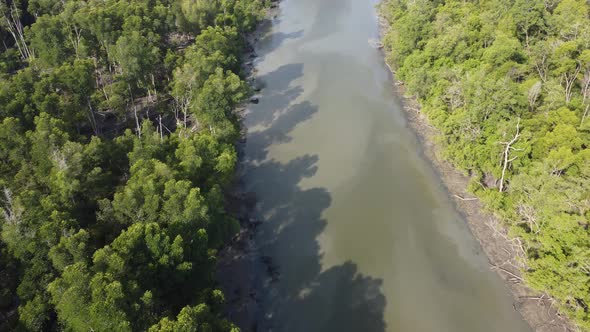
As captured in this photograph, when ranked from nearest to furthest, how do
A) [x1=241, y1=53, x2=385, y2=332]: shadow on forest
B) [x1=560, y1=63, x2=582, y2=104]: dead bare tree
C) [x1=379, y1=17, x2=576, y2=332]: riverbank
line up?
[x1=379, y1=17, x2=576, y2=332]: riverbank
[x1=241, y1=53, x2=385, y2=332]: shadow on forest
[x1=560, y1=63, x2=582, y2=104]: dead bare tree

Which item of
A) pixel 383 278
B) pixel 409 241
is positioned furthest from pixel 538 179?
pixel 383 278

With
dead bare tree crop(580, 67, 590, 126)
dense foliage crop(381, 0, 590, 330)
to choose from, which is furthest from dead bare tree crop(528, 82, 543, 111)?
dead bare tree crop(580, 67, 590, 126)

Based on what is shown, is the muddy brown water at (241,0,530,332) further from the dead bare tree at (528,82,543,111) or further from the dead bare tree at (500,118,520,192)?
the dead bare tree at (528,82,543,111)

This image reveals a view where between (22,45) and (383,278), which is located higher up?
(22,45)

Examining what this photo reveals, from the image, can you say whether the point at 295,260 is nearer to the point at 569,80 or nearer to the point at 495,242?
the point at 495,242

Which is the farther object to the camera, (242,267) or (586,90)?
(586,90)

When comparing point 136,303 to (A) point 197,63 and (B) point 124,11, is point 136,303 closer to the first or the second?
(A) point 197,63

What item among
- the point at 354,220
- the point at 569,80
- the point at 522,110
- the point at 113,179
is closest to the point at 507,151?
the point at 522,110
